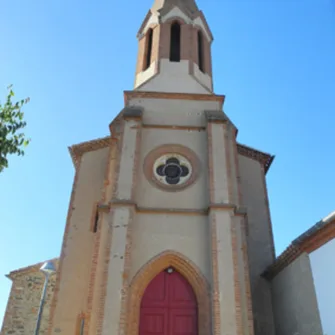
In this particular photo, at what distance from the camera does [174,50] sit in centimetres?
→ 1842

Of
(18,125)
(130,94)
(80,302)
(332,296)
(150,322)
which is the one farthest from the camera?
(130,94)

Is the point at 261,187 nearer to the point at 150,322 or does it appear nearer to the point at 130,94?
the point at 130,94

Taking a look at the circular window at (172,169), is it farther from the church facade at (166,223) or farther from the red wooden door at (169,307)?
the red wooden door at (169,307)

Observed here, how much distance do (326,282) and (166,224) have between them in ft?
16.2

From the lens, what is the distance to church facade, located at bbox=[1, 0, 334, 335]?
11.4 m

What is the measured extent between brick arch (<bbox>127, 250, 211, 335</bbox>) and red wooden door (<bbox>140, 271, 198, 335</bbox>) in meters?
0.24

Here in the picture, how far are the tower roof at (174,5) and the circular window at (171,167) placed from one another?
8.54 m

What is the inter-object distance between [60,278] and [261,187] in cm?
963

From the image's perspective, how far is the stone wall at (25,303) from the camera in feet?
58.4

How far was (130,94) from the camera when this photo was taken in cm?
1582

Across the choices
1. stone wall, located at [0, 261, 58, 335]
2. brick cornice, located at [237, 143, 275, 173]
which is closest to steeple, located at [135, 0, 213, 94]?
brick cornice, located at [237, 143, 275, 173]

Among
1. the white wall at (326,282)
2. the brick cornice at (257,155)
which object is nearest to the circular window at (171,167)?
the white wall at (326,282)

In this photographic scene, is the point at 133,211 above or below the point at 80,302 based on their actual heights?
above

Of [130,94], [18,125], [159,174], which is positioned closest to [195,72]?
[130,94]
